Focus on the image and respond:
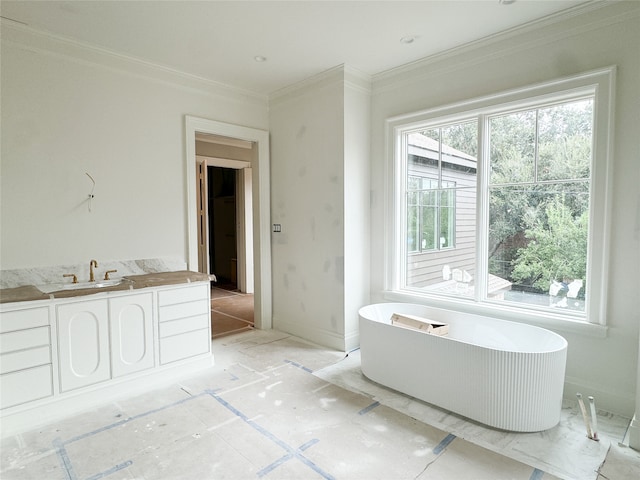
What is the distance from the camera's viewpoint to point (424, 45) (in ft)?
10.5

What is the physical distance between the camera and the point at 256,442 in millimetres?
2285

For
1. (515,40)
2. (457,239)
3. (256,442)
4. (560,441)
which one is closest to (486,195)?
(457,239)

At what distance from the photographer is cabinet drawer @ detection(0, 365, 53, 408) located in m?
2.37

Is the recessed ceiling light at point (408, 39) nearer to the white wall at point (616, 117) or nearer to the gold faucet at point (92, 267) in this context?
the white wall at point (616, 117)

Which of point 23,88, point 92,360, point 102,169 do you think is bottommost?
point 92,360

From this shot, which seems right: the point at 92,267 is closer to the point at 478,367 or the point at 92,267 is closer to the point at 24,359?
the point at 24,359

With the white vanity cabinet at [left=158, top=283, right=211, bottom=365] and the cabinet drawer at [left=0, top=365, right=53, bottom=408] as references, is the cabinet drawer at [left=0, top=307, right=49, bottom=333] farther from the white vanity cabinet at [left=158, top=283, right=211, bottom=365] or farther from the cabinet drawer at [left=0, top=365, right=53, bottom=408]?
the white vanity cabinet at [left=158, top=283, right=211, bottom=365]

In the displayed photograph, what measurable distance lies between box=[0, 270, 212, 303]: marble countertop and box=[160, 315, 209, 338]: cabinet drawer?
13.8 inches

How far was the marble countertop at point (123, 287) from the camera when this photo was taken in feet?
8.10

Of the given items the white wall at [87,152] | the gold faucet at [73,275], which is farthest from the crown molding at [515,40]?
the gold faucet at [73,275]

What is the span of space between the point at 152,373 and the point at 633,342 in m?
3.63

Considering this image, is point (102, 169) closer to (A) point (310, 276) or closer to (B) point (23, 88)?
(B) point (23, 88)

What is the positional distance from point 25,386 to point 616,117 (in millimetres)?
4438

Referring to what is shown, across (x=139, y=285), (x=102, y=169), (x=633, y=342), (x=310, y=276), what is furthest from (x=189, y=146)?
(x=633, y=342)
